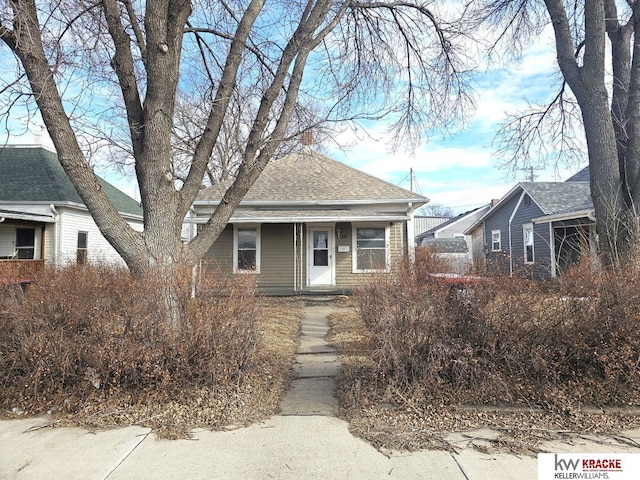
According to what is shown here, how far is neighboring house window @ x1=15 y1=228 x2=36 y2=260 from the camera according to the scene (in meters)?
14.7

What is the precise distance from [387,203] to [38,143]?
52.3 feet

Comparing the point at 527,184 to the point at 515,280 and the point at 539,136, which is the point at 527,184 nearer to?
the point at 539,136

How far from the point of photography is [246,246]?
13664 millimetres

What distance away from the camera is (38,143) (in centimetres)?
1788

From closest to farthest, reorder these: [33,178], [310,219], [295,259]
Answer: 1. [310,219]
2. [295,259]
3. [33,178]

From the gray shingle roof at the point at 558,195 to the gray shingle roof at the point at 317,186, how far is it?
24.5ft

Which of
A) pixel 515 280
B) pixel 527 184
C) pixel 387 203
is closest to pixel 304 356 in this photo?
pixel 515 280

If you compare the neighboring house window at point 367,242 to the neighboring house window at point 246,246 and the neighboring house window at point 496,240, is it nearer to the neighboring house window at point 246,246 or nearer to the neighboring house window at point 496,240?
the neighboring house window at point 246,246

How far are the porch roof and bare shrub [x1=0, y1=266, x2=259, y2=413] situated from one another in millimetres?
7707

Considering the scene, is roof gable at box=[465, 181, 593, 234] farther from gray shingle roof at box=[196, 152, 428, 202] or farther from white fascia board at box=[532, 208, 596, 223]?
gray shingle roof at box=[196, 152, 428, 202]

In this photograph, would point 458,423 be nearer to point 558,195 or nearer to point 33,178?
point 558,195

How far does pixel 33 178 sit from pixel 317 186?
457 inches

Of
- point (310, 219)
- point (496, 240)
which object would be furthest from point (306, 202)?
point (496, 240)

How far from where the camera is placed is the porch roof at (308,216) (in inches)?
484
